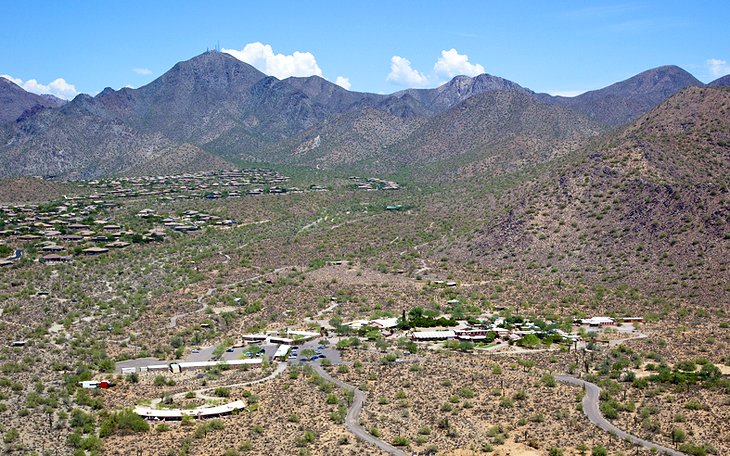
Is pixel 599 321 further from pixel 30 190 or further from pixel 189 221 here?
pixel 30 190

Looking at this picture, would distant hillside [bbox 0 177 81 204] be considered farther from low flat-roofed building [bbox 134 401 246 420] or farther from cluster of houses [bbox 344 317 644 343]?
low flat-roofed building [bbox 134 401 246 420]

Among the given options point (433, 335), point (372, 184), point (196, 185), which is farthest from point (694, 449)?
point (196, 185)

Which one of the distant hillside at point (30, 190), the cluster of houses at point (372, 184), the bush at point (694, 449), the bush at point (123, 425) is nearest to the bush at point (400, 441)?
the bush at point (694, 449)

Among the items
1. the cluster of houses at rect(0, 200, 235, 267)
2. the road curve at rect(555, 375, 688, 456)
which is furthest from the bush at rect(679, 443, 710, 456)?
the cluster of houses at rect(0, 200, 235, 267)

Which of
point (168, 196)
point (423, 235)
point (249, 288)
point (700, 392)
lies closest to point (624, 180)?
point (423, 235)

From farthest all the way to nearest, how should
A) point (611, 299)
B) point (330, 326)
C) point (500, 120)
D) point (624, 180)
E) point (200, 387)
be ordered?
point (500, 120), point (624, 180), point (611, 299), point (330, 326), point (200, 387)

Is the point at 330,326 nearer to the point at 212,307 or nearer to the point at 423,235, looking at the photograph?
the point at 212,307
